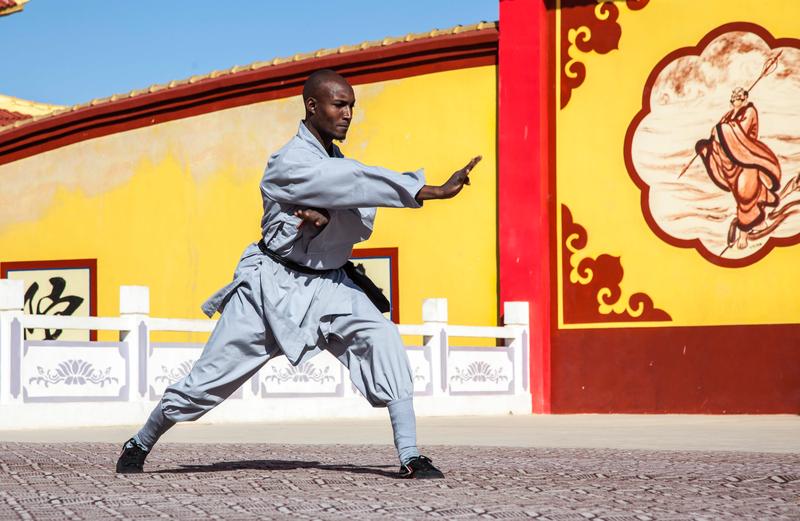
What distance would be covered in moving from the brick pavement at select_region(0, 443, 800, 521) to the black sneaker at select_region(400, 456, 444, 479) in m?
0.09

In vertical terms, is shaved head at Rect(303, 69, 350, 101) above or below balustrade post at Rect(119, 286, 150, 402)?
above

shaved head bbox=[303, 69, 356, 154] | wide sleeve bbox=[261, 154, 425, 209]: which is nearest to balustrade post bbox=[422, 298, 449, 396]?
shaved head bbox=[303, 69, 356, 154]

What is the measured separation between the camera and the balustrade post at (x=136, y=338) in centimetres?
1188

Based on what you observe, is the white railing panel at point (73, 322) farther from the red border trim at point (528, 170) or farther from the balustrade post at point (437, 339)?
the red border trim at point (528, 170)

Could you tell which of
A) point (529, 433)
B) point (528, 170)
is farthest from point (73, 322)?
point (528, 170)

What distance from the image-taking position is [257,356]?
580 cm

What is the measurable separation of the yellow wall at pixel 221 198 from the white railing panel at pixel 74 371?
4.37 m

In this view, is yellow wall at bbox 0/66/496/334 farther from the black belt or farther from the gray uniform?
the gray uniform

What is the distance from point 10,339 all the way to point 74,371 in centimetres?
71

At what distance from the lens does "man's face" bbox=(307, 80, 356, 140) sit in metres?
5.81

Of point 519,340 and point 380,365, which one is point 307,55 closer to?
point 519,340

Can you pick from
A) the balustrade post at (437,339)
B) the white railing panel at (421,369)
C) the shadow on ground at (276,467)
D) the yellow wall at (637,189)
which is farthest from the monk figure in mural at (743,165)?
the shadow on ground at (276,467)

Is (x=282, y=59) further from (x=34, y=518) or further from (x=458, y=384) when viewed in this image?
(x=34, y=518)

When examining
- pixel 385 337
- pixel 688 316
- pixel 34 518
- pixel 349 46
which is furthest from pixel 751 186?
pixel 34 518
